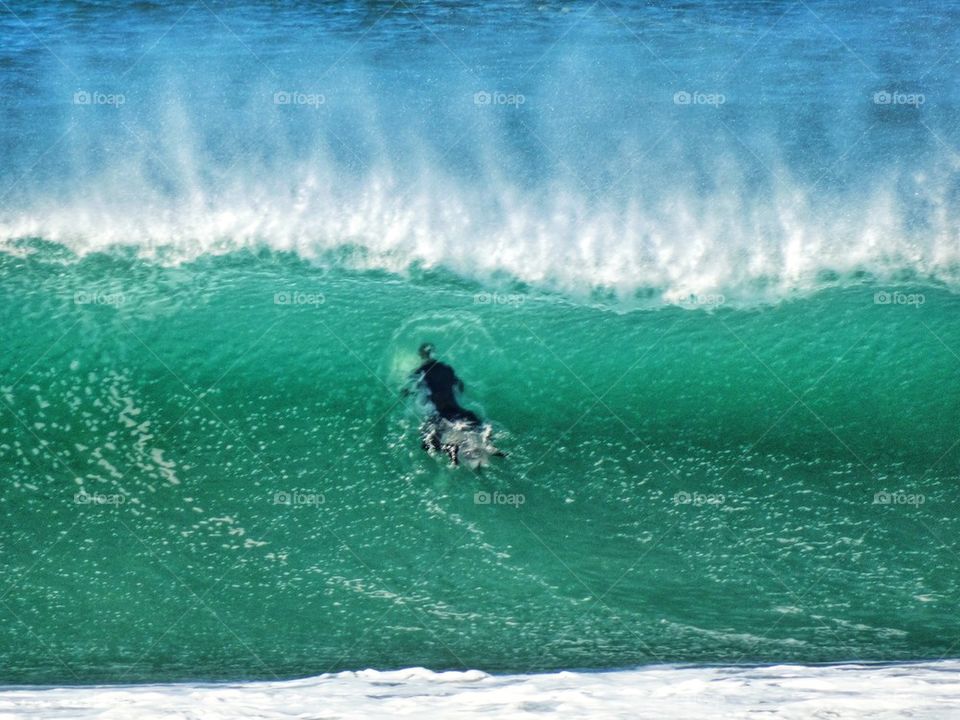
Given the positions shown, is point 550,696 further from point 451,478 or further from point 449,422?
point 449,422

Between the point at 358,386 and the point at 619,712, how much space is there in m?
4.96

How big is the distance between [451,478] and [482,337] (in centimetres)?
186

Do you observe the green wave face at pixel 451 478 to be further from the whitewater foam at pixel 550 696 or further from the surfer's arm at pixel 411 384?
the whitewater foam at pixel 550 696

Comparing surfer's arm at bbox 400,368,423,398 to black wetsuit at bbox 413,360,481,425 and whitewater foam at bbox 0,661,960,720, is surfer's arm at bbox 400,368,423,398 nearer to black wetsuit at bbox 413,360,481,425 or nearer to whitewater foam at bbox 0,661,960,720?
black wetsuit at bbox 413,360,481,425

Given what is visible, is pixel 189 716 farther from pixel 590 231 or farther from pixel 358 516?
pixel 590 231

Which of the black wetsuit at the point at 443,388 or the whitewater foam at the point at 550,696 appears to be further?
the black wetsuit at the point at 443,388

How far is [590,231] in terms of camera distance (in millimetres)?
15188

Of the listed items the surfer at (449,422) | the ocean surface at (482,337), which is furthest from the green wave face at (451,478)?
the surfer at (449,422)

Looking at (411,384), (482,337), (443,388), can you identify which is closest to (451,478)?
(443,388)

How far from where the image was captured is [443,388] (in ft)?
45.7

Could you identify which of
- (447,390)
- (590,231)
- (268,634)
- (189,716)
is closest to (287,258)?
(447,390)

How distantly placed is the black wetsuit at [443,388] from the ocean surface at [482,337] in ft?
0.75

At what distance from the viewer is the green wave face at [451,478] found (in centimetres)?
1270

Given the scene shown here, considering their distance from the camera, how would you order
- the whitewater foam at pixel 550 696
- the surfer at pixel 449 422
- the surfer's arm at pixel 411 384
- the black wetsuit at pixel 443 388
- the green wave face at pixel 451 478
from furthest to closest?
the surfer's arm at pixel 411 384, the black wetsuit at pixel 443 388, the surfer at pixel 449 422, the green wave face at pixel 451 478, the whitewater foam at pixel 550 696
